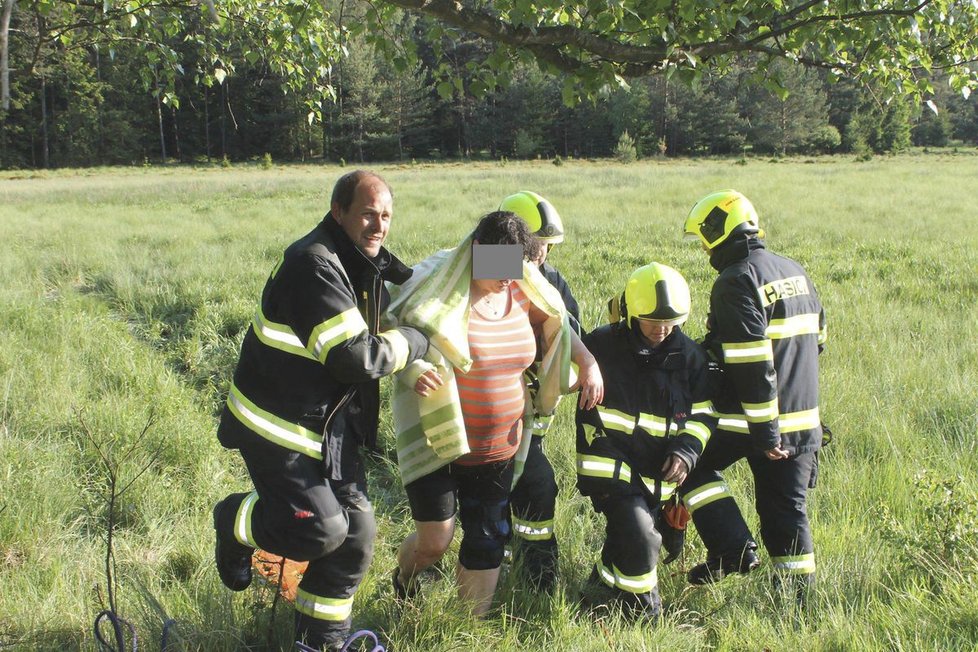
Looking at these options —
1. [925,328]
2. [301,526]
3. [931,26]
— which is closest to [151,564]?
[301,526]

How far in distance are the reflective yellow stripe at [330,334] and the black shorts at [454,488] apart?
0.90 metres

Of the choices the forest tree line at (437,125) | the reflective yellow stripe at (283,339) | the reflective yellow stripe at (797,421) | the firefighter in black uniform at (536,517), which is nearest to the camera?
the reflective yellow stripe at (283,339)

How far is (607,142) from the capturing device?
2798 inches

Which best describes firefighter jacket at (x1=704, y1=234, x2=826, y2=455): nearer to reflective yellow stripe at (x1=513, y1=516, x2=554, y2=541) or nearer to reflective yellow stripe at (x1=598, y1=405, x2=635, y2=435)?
reflective yellow stripe at (x1=598, y1=405, x2=635, y2=435)

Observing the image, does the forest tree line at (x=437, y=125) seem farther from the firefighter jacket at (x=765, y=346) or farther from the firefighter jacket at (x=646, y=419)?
the firefighter jacket at (x=646, y=419)

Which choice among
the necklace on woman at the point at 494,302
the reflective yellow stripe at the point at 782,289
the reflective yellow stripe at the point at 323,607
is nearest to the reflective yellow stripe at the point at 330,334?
the necklace on woman at the point at 494,302

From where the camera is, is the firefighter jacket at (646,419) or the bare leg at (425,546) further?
the firefighter jacket at (646,419)

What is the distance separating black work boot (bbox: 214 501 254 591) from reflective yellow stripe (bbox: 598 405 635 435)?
1.53 metres

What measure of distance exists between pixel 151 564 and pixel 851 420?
14.0 feet

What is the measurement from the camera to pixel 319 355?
2.23m

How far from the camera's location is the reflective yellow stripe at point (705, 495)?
10.4ft

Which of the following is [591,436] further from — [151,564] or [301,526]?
[151,564]

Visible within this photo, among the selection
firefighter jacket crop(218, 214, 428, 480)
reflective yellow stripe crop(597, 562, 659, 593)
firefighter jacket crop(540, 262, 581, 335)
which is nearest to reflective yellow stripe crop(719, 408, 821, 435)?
reflective yellow stripe crop(597, 562, 659, 593)

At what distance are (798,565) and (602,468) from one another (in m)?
0.96
